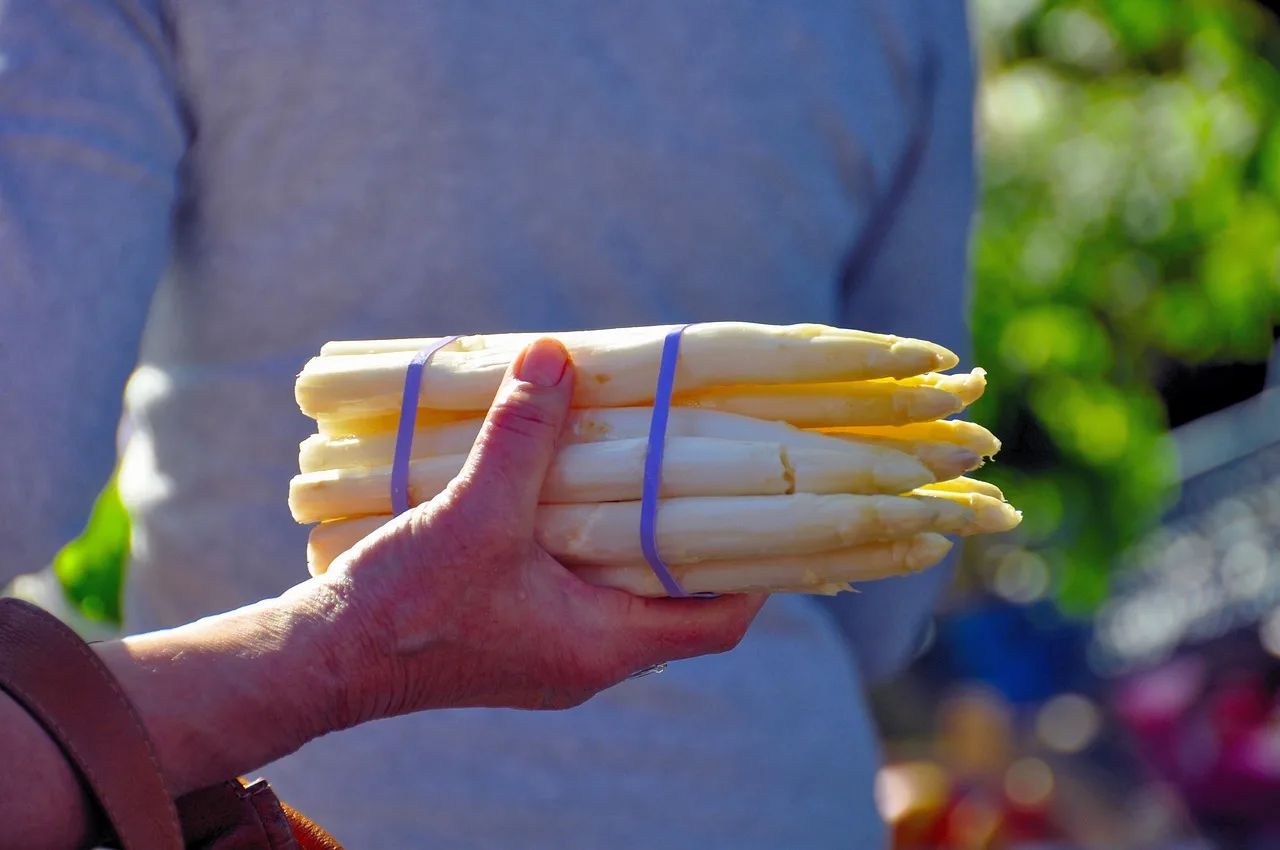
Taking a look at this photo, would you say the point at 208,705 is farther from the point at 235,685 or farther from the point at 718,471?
the point at 718,471

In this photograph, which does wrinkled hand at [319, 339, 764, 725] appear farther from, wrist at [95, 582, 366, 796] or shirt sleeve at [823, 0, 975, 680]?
shirt sleeve at [823, 0, 975, 680]

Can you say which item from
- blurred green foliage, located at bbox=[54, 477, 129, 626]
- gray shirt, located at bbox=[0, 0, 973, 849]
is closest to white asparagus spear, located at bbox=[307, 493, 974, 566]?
gray shirt, located at bbox=[0, 0, 973, 849]

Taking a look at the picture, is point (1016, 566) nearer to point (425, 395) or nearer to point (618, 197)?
point (618, 197)

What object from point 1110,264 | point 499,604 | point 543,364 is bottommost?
point 1110,264

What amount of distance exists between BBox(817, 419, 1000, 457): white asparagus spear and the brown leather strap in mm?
678

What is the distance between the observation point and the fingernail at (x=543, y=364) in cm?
125

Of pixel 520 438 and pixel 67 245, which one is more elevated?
pixel 67 245

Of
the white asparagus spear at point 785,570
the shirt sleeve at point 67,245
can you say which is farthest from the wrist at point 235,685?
the shirt sleeve at point 67,245

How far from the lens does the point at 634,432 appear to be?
1.30 meters

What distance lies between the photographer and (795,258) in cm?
179

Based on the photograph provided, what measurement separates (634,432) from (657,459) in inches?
1.7

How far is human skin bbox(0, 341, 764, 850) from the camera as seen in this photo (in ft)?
3.59

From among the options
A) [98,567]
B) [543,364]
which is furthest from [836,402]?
[98,567]

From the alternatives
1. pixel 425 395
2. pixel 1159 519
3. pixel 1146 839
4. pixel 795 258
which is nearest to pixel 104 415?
pixel 425 395
